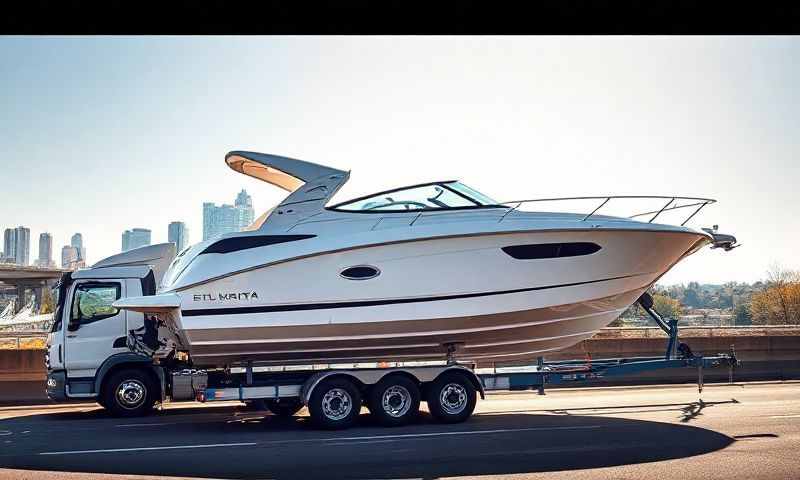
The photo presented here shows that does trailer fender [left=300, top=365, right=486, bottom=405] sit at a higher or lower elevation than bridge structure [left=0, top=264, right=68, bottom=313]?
lower

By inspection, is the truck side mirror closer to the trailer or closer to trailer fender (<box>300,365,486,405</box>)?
the trailer

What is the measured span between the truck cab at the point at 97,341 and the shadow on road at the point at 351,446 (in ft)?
2.00

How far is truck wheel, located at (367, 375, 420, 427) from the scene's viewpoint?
12266mm

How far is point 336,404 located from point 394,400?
33.9 inches

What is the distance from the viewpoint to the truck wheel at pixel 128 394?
13.9 m

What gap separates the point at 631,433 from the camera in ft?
36.9

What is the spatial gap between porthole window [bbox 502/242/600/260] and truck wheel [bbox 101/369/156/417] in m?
6.42

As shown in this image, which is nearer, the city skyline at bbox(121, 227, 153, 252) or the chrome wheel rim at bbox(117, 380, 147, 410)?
the chrome wheel rim at bbox(117, 380, 147, 410)

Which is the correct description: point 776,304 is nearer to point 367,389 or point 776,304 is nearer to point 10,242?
point 367,389

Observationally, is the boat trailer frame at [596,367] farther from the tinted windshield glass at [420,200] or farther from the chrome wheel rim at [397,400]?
the tinted windshield glass at [420,200]

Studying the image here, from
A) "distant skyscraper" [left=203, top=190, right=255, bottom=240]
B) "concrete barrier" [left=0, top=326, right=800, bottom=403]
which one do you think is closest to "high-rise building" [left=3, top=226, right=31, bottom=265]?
"distant skyscraper" [left=203, top=190, right=255, bottom=240]

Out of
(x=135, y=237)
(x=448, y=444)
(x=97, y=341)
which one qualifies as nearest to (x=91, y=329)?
(x=97, y=341)

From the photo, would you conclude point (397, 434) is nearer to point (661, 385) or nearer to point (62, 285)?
point (62, 285)
